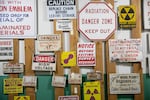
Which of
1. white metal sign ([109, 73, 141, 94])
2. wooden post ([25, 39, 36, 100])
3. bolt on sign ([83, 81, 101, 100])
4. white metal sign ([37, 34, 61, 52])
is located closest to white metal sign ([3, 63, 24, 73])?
wooden post ([25, 39, 36, 100])

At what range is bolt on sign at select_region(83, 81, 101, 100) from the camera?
3.12 meters

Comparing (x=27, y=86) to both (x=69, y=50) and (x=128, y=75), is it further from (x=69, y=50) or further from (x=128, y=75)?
(x=128, y=75)

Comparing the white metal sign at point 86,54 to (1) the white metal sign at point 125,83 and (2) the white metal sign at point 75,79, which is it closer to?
(2) the white metal sign at point 75,79

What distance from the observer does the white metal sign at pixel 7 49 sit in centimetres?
314

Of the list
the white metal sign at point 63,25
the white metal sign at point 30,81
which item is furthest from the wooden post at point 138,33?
the white metal sign at point 30,81

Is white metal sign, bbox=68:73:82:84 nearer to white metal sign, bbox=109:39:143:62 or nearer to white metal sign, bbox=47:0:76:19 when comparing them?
white metal sign, bbox=109:39:143:62

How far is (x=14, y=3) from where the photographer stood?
3164 mm

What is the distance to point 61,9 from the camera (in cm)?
317

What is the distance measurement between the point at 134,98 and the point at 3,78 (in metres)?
1.51

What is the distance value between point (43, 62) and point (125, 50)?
953 millimetres

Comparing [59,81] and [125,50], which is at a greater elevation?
[125,50]

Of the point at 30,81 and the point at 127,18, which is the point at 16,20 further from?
the point at 127,18

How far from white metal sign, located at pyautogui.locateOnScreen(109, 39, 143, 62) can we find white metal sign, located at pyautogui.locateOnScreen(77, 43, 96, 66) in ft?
0.68

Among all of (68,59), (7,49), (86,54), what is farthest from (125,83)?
(7,49)
